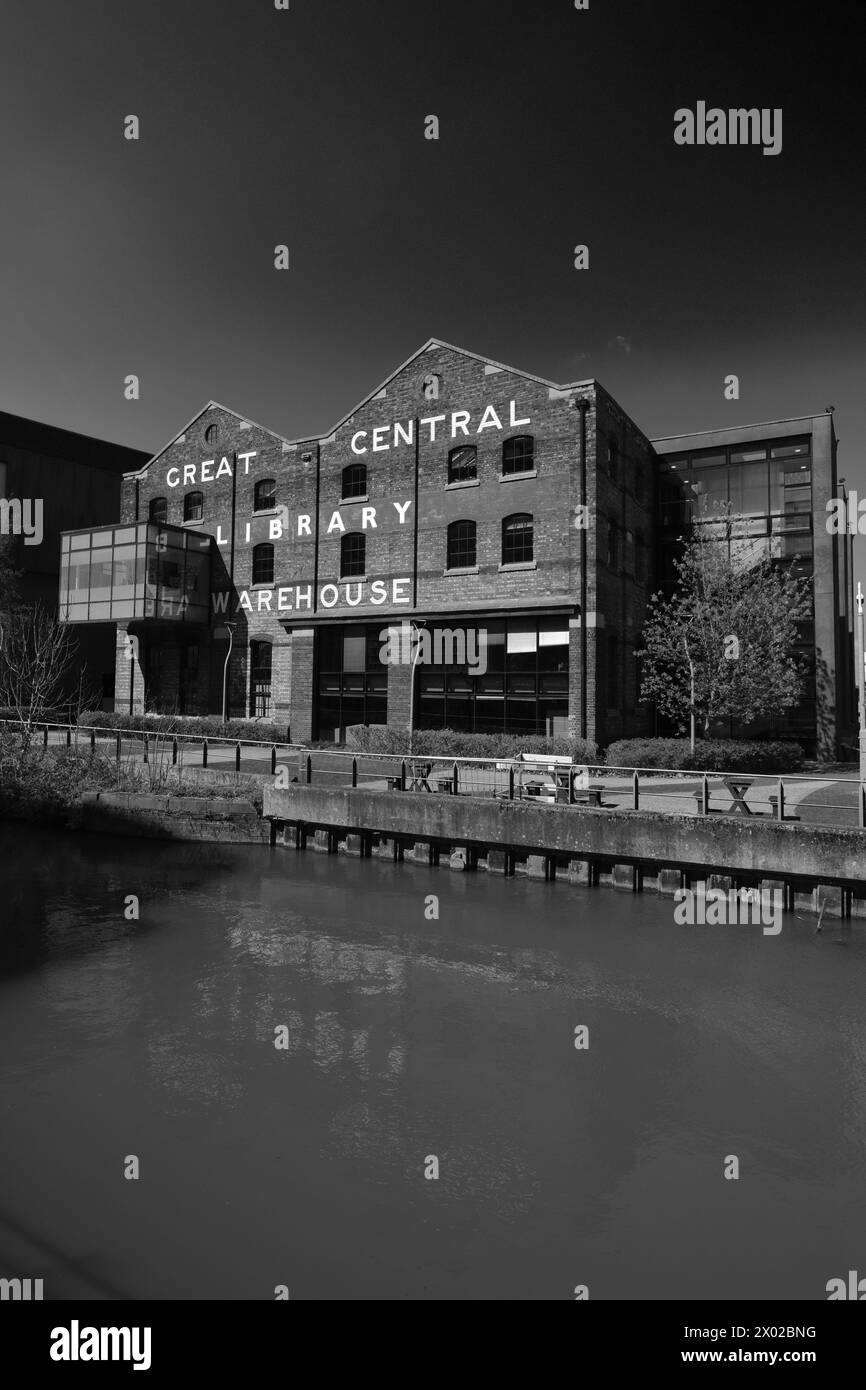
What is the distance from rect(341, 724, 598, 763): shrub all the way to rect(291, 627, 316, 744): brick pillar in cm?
517

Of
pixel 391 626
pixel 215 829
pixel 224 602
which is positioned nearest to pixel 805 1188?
pixel 215 829

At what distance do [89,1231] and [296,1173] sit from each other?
138 centimetres

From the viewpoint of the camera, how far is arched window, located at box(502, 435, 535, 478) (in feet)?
73.9

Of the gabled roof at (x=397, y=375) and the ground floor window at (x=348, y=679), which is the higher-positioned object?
the gabled roof at (x=397, y=375)

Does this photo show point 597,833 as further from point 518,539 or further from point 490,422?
point 490,422

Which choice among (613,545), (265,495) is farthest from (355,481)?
(613,545)

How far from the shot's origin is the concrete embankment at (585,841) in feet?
37.1

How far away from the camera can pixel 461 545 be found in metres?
23.6

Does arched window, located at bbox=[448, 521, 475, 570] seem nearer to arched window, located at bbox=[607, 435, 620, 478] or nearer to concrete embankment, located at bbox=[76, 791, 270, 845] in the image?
arched window, located at bbox=[607, 435, 620, 478]

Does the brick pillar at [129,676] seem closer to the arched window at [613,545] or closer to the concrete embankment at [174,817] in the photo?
the concrete embankment at [174,817]

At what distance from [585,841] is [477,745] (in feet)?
23.9

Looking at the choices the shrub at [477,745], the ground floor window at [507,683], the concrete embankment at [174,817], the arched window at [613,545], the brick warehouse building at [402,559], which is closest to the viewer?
the concrete embankment at [174,817]

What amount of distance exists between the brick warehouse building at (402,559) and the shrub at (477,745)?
1.18 m
